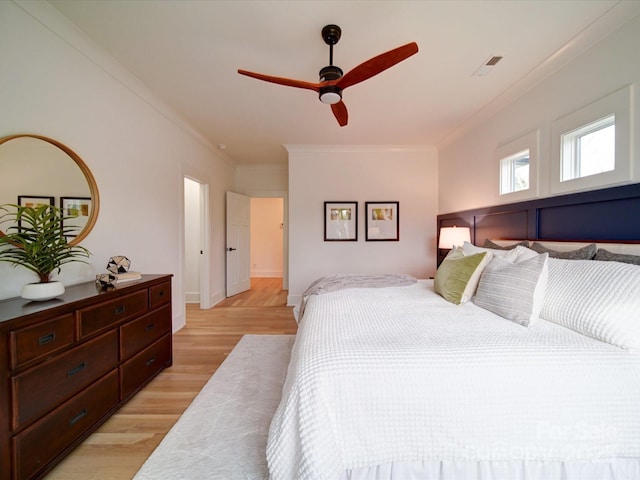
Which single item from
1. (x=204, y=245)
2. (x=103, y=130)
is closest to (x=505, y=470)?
(x=103, y=130)

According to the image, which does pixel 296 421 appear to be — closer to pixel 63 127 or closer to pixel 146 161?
pixel 63 127

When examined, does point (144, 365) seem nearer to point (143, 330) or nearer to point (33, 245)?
point (143, 330)

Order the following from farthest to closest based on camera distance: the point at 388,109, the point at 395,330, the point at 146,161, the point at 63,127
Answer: the point at 388,109, the point at 146,161, the point at 63,127, the point at 395,330

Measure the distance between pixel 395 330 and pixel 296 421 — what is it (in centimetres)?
62

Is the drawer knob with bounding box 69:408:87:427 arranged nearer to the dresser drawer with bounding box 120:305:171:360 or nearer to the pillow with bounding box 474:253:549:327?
the dresser drawer with bounding box 120:305:171:360

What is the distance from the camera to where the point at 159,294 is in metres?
2.11

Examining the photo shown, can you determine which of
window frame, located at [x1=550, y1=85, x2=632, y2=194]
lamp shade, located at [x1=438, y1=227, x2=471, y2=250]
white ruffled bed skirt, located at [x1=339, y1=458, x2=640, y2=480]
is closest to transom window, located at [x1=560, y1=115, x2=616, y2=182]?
window frame, located at [x1=550, y1=85, x2=632, y2=194]

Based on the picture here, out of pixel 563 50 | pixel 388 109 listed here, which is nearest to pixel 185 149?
pixel 388 109

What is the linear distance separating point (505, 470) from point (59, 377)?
214cm

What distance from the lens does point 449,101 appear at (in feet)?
8.87

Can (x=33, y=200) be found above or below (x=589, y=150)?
below

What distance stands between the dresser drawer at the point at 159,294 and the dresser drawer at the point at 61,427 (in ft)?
1.76

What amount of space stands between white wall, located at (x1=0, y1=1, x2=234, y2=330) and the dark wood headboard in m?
3.73

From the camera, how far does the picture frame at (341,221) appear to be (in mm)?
4125
